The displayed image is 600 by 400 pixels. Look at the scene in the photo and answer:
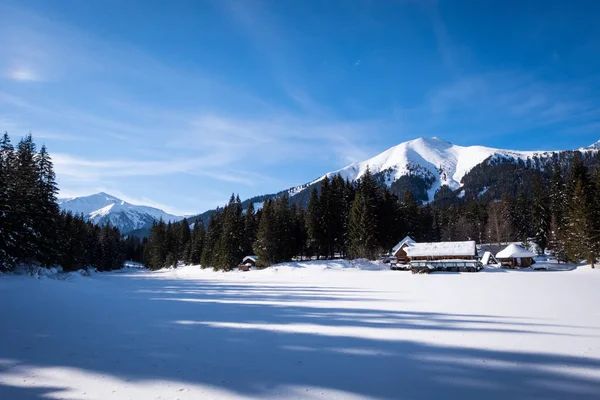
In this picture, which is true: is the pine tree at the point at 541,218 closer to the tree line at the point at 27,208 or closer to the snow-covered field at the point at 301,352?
the snow-covered field at the point at 301,352

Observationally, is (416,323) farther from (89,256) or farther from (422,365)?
(89,256)

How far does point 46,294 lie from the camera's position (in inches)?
663

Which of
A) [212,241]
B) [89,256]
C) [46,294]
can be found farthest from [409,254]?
[89,256]

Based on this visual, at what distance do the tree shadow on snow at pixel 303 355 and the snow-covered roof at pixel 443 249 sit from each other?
123ft

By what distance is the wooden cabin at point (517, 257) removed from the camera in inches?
1935

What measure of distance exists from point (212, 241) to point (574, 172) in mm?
62922

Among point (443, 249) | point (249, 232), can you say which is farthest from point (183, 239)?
point (443, 249)

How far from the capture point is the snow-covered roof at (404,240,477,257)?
45.9m

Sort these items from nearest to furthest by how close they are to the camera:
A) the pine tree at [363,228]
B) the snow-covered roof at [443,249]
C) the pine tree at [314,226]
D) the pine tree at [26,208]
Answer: the pine tree at [26,208], the snow-covered roof at [443,249], the pine tree at [363,228], the pine tree at [314,226]

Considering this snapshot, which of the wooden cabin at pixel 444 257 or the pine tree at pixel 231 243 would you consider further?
the pine tree at pixel 231 243

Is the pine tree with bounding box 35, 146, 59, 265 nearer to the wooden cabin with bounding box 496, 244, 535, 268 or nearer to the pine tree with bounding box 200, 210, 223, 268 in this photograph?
the pine tree with bounding box 200, 210, 223, 268

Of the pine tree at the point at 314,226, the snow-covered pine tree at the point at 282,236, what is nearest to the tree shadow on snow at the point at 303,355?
the pine tree at the point at 314,226

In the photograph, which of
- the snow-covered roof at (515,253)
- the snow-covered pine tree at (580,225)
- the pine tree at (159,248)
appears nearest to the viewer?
the snow-covered pine tree at (580,225)

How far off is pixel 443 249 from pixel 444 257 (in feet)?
3.88
